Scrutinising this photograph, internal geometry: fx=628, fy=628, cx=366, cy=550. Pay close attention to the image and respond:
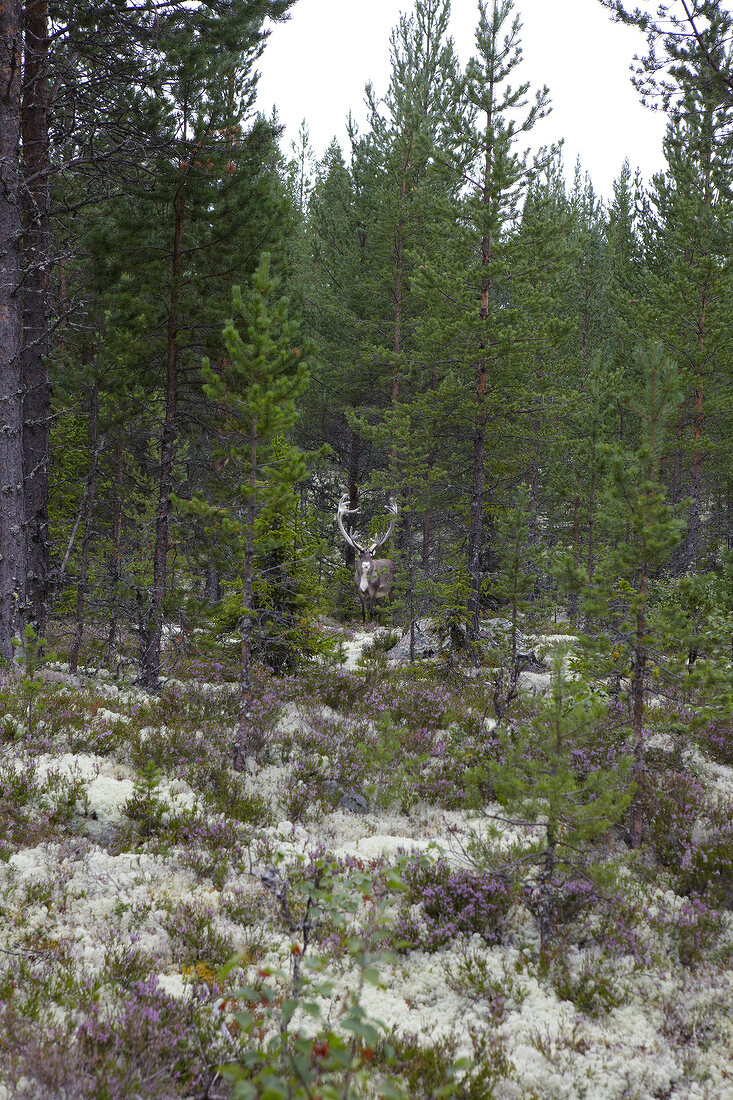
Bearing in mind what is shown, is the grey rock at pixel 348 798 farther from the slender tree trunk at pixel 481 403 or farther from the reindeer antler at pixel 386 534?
the reindeer antler at pixel 386 534

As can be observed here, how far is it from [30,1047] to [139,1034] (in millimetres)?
516

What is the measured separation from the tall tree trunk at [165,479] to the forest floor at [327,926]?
2020mm

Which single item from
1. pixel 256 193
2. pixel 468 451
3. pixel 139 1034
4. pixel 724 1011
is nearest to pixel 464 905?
pixel 724 1011

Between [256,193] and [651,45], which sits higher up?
[651,45]

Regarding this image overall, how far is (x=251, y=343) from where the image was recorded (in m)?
7.55

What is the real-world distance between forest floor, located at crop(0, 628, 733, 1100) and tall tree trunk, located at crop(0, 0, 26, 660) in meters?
1.39

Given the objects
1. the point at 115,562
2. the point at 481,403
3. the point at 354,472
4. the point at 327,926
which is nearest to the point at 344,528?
the point at 354,472

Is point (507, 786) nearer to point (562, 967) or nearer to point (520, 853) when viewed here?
point (520, 853)

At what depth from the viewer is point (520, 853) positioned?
5.36 meters

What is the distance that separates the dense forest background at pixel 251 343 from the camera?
7.75 m

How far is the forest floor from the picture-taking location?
10.7ft

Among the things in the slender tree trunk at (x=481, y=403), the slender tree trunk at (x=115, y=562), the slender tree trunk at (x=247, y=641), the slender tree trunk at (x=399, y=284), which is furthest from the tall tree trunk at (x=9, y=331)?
the slender tree trunk at (x=399, y=284)

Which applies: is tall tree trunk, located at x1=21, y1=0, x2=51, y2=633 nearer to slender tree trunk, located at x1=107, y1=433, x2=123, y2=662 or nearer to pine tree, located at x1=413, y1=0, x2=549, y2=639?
slender tree trunk, located at x1=107, y1=433, x2=123, y2=662

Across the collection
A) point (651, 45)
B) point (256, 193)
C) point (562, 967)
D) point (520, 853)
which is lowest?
point (562, 967)
